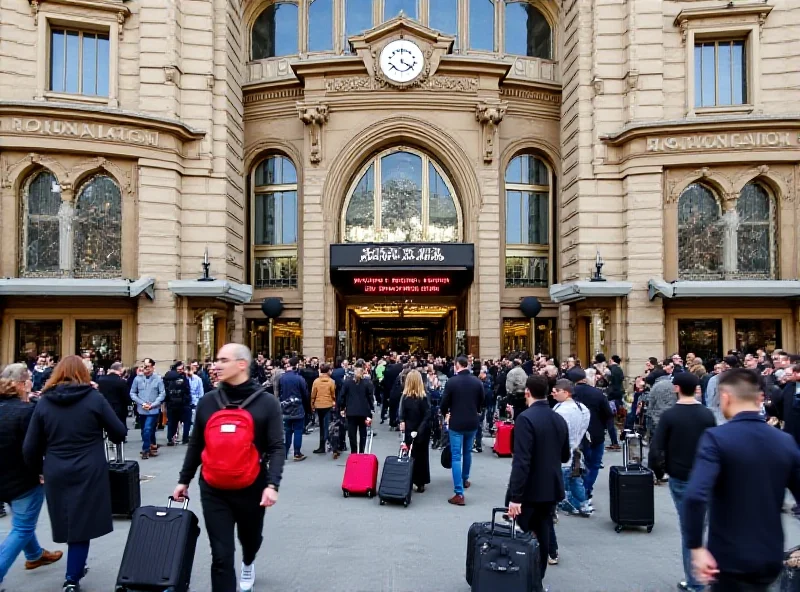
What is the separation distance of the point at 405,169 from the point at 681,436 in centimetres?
2205

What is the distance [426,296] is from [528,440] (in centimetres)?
2358

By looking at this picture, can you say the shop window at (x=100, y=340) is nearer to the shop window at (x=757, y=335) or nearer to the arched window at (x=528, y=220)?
the arched window at (x=528, y=220)

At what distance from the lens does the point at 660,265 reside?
2170cm

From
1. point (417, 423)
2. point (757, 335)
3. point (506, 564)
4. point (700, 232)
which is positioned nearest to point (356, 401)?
point (417, 423)

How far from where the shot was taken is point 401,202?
89.4ft

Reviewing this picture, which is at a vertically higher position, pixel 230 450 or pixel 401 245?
pixel 401 245

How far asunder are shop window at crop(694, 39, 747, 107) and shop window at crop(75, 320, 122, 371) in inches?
826

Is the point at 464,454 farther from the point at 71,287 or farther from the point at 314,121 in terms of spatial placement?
the point at 314,121

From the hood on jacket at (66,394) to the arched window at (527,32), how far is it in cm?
2525

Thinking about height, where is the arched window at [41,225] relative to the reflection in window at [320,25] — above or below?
below

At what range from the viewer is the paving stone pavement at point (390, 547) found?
242 inches

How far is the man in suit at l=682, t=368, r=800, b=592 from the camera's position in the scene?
3.51 m

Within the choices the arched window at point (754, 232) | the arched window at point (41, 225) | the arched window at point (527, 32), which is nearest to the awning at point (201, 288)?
the arched window at point (41, 225)

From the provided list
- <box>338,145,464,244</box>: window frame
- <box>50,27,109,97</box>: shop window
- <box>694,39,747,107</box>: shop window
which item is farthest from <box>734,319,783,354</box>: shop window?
<box>50,27,109,97</box>: shop window
